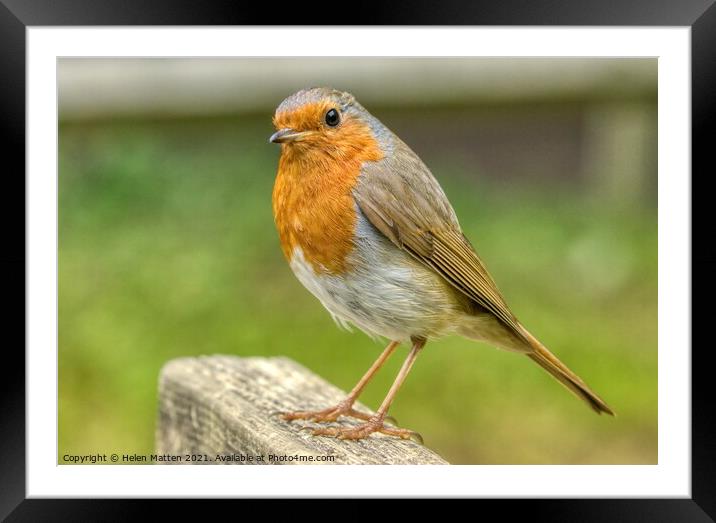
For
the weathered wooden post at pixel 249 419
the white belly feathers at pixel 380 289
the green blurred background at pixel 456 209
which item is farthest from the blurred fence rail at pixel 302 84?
the white belly feathers at pixel 380 289

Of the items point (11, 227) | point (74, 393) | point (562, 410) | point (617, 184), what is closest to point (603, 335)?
point (562, 410)

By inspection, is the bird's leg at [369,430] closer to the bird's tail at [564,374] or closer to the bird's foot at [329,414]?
the bird's foot at [329,414]

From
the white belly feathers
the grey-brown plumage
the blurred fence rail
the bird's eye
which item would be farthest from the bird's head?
the blurred fence rail

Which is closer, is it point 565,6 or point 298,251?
point 565,6

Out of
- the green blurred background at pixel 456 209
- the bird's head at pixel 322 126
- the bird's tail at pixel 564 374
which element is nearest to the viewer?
the bird's head at pixel 322 126

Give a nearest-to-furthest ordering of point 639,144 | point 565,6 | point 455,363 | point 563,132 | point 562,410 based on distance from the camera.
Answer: point 565,6 → point 562,410 → point 455,363 → point 639,144 → point 563,132

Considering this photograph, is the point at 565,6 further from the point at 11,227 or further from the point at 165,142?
the point at 165,142

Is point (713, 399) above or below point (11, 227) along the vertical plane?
below

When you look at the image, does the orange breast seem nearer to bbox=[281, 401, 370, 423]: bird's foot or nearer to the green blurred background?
bbox=[281, 401, 370, 423]: bird's foot
